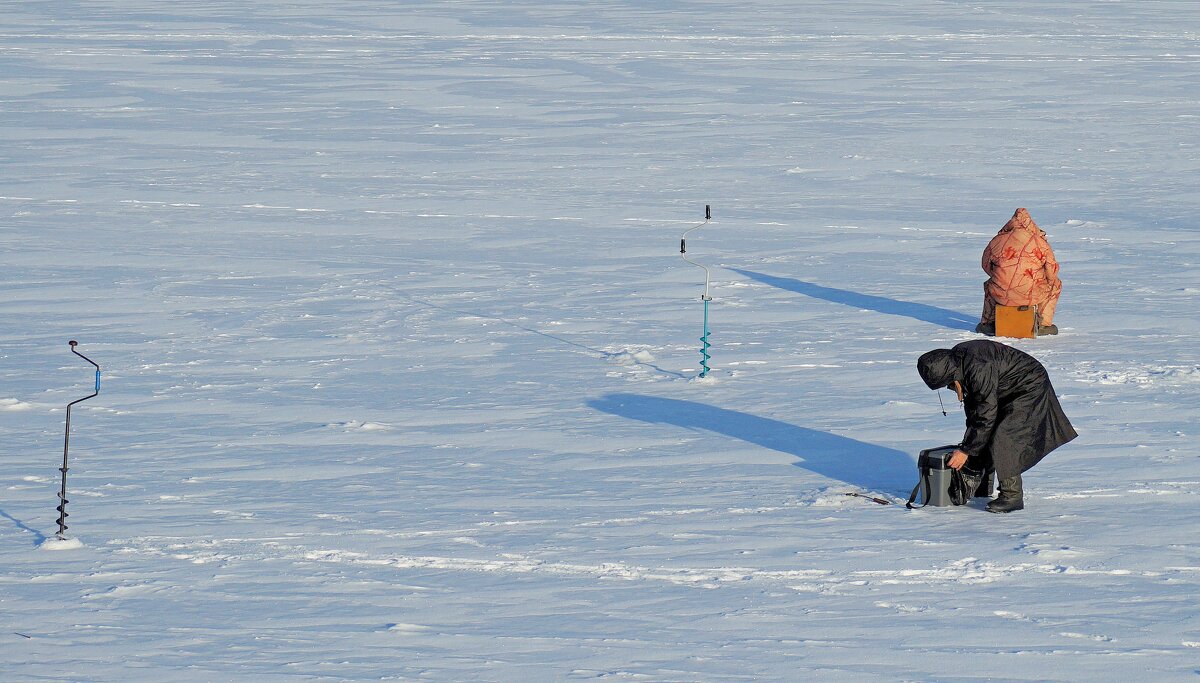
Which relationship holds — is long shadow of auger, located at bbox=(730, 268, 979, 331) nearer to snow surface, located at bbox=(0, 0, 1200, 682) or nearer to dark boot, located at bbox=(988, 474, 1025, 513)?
snow surface, located at bbox=(0, 0, 1200, 682)

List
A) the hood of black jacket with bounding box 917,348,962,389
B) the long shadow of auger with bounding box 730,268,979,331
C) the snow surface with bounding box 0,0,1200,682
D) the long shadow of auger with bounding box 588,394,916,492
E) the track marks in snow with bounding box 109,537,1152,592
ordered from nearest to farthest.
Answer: the snow surface with bounding box 0,0,1200,682, the track marks in snow with bounding box 109,537,1152,592, the hood of black jacket with bounding box 917,348,962,389, the long shadow of auger with bounding box 588,394,916,492, the long shadow of auger with bounding box 730,268,979,331

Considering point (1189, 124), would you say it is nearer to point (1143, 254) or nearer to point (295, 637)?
point (1143, 254)

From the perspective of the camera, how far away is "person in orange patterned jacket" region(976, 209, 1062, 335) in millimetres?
10836

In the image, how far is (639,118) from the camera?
68.3 ft

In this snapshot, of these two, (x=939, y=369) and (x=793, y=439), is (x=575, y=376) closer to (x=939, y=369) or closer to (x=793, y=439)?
(x=793, y=439)

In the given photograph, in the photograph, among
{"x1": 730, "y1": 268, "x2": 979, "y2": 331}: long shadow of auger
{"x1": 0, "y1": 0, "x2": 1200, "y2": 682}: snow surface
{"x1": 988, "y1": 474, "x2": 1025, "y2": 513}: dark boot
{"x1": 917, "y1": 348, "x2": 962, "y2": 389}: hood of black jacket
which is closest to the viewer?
{"x1": 0, "y1": 0, "x2": 1200, "y2": 682}: snow surface

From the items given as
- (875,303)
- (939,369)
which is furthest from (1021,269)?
(939,369)

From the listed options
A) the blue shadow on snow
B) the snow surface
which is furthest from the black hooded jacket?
the blue shadow on snow

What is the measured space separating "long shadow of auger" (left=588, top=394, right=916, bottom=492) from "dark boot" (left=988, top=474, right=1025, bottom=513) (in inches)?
23.4

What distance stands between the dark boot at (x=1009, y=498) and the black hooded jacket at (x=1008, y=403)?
0.21 ft

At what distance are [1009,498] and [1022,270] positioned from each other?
3.50 metres

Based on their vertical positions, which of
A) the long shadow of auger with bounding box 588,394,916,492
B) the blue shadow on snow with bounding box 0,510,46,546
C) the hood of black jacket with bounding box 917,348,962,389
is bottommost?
the blue shadow on snow with bounding box 0,510,46,546

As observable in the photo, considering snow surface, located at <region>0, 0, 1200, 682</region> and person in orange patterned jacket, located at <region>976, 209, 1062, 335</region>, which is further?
person in orange patterned jacket, located at <region>976, 209, 1062, 335</region>

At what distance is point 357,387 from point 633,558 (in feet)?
11.5
